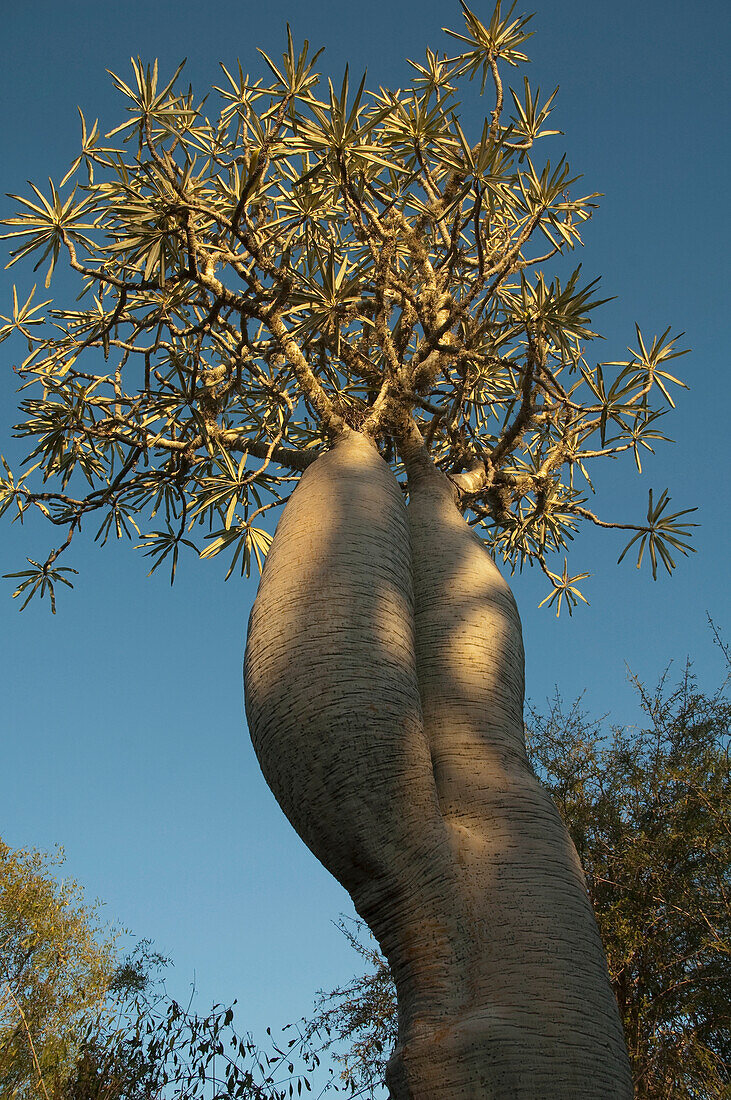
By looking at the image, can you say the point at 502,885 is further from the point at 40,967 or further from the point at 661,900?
the point at 40,967

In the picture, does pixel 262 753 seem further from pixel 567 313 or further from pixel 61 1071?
pixel 61 1071

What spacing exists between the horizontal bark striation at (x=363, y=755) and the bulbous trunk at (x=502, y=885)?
0.07 meters

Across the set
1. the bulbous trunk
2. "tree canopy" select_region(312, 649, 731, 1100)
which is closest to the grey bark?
the bulbous trunk

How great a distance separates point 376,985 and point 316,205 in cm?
477

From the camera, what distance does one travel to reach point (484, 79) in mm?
4102

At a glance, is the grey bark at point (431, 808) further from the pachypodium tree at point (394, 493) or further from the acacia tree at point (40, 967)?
the acacia tree at point (40, 967)

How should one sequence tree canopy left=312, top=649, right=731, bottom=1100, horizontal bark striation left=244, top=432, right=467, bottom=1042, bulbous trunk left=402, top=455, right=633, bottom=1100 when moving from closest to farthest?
bulbous trunk left=402, top=455, right=633, bottom=1100 < horizontal bark striation left=244, top=432, right=467, bottom=1042 < tree canopy left=312, top=649, right=731, bottom=1100

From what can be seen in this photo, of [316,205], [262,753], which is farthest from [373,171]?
[262,753]

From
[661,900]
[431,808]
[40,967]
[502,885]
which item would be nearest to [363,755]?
[431,808]

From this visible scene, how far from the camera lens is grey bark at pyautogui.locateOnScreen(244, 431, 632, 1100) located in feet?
5.00

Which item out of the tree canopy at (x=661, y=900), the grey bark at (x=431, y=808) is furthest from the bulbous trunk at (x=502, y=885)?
the tree canopy at (x=661, y=900)

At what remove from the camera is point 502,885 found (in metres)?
1.72

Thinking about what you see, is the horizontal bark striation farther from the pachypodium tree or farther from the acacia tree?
the acacia tree

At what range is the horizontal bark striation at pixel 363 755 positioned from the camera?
5.63 ft
